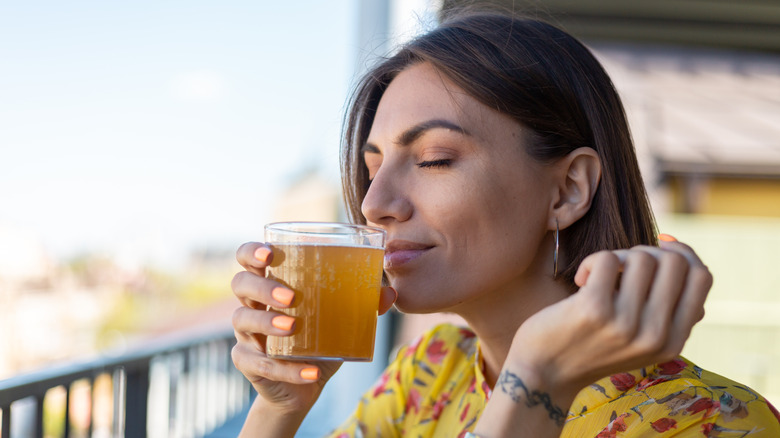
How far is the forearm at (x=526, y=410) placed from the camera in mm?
972

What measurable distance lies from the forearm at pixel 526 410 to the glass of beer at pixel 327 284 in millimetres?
334

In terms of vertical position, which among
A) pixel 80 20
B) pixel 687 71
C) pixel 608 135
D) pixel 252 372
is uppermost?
pixel 80 20

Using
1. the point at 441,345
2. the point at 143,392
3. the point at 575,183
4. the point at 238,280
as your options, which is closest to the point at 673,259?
the point at 575,183

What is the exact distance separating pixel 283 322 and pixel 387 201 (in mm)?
370

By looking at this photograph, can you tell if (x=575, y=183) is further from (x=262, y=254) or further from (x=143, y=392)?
(x=143, y=392)

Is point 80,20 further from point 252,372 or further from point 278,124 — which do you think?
point 252,372

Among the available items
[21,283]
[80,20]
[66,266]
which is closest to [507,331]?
[21,283]

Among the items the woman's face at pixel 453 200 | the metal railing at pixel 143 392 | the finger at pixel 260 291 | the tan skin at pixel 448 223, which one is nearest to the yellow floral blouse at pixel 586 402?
the tan skin at pixel 448 223

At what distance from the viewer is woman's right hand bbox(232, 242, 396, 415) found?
127 cm

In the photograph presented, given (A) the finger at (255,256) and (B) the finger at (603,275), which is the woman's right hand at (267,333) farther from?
(B) the finger at (603,275)

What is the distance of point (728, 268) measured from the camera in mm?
8969

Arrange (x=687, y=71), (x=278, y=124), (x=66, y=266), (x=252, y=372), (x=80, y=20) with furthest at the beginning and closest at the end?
1. (x=80, y=20)
2. (x=278, y=124)
3. (x=66, y=266)
4. (x=687, y=71)
5. (x=252, y=372)

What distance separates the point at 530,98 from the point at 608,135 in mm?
206

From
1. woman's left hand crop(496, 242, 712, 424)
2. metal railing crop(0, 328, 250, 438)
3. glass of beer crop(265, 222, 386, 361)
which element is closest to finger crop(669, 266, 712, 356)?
woman's left hand crop(496, 242, 712, 424)
